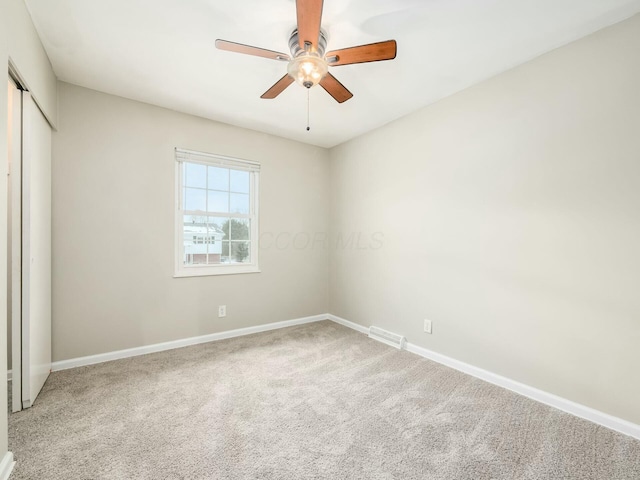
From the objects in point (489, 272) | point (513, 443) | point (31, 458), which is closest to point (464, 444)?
point (513, 443)

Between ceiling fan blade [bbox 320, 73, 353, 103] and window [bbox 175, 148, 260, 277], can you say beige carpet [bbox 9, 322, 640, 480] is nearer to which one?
window [bbox 175, 148, 260, 277]

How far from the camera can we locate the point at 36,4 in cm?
174

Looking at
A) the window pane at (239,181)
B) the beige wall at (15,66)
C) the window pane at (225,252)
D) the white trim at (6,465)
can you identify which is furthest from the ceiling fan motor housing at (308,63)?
the white trim at (6,465)

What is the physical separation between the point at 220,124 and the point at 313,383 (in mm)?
2898

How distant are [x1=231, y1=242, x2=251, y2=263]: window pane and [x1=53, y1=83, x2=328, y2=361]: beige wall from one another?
19cm

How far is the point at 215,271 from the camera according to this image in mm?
3367

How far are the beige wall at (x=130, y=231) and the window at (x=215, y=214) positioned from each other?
99 mm

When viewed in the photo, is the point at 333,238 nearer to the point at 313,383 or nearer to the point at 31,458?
the point at 313,383

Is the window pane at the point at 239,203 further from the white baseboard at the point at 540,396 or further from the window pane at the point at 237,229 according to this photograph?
the white baseboard at the point at 540,396

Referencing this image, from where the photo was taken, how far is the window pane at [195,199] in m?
3.24

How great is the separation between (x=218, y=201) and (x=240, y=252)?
67 centimetres

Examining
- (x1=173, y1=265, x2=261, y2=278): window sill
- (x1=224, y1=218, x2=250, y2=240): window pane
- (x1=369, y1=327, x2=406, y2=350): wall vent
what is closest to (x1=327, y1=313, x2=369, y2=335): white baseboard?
(x1=369, y1=327, x2=406, y2=350): wall vent

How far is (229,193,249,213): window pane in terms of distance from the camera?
3557mm

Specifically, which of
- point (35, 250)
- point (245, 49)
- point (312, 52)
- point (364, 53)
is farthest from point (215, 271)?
point (364, 53)
